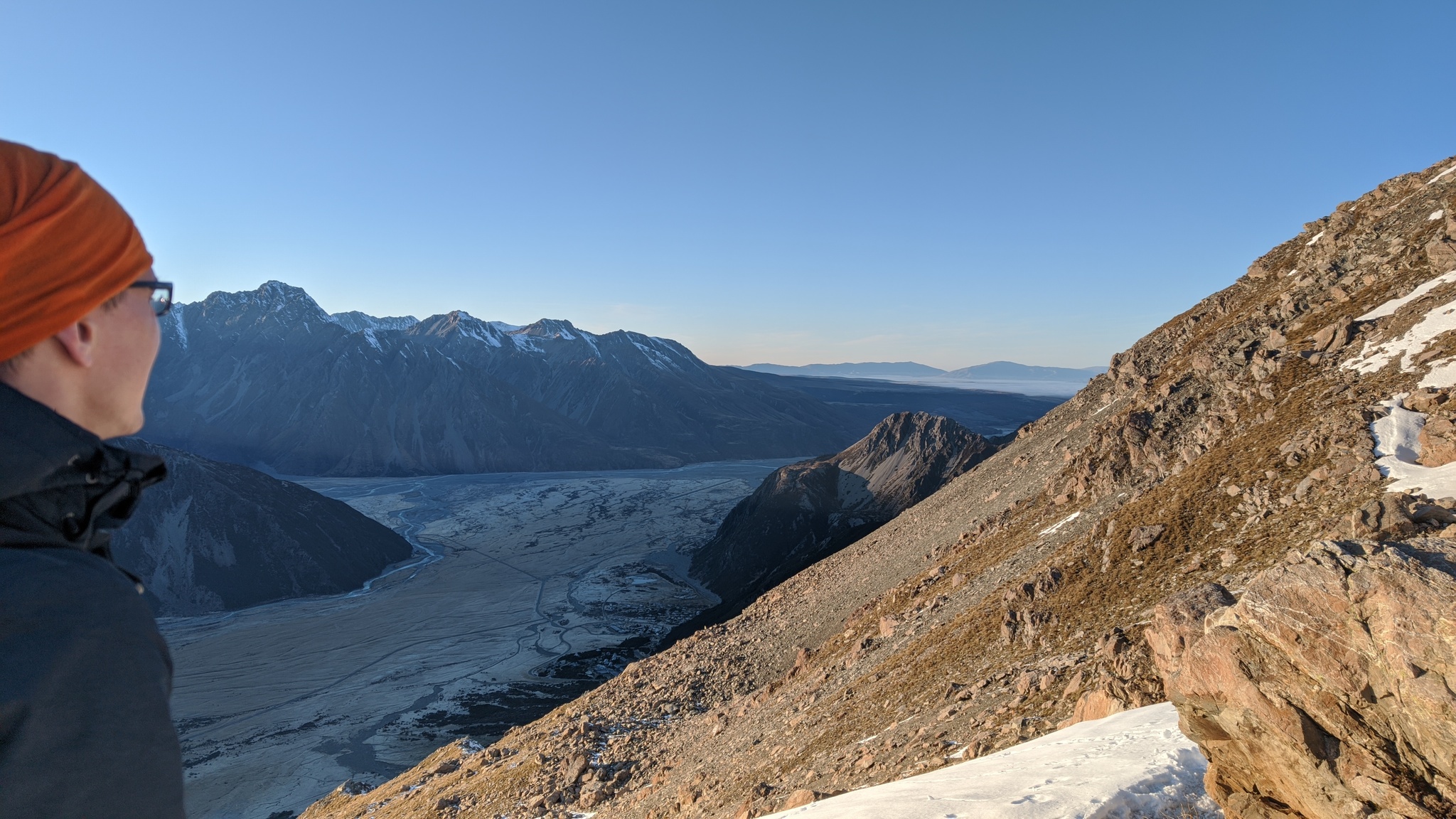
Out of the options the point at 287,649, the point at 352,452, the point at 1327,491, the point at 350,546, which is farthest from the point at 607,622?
the point at 352,452

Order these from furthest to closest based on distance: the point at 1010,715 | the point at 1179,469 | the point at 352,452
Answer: the point at 352,452 < the point at 1179,469 < the point at 1010,715

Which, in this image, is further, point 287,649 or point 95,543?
point 287,649

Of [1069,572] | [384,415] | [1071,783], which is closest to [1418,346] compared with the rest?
[1069,572]

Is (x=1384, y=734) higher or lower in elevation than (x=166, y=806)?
lower

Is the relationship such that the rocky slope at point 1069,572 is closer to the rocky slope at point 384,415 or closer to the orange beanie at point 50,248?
the orange beanie at point 50,248

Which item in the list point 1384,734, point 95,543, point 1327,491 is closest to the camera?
point 95,543

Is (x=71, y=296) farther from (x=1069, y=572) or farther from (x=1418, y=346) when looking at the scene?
(x=1418, y=346)

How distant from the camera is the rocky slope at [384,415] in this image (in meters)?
150

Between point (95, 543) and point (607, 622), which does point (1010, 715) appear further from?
point (607, 622)

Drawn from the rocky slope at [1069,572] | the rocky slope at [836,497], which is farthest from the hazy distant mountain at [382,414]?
the rocky slope at [1069,572]

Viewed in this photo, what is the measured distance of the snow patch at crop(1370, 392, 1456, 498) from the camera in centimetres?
972

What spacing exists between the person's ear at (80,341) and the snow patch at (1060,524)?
19.5 m

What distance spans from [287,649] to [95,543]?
66.0 metres

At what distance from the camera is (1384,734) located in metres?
4.59
